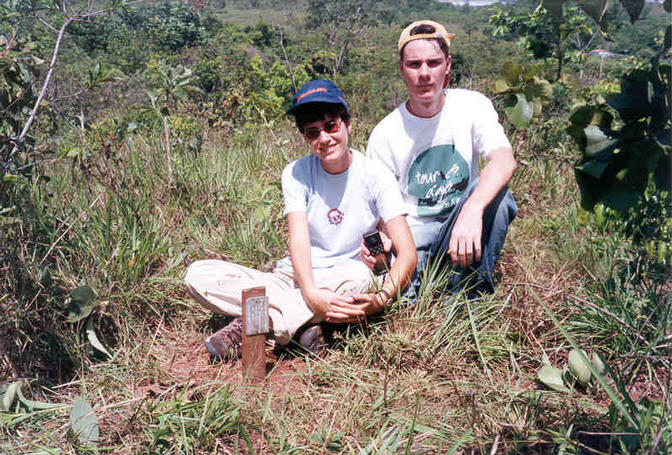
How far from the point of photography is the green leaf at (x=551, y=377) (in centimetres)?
184

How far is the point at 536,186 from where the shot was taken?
147 inches

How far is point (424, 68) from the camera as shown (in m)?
2.27

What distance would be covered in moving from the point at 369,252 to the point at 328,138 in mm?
527

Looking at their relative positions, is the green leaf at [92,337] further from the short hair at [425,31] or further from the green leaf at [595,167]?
the green leaf at [595,167]

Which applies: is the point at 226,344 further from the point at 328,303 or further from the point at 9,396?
the point at 9,396

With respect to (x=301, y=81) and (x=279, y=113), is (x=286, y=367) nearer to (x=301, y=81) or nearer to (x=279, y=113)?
(x=279, y=113)

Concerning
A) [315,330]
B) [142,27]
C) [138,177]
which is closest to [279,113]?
[138,177]

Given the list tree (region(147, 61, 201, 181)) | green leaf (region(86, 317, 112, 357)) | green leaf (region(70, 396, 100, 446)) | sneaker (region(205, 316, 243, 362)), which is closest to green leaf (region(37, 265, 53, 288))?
green leaf (region(86, 317, 112, 357))

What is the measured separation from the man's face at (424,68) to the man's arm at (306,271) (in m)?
0.77

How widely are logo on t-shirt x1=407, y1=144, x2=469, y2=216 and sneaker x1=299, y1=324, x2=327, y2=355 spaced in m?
0.75

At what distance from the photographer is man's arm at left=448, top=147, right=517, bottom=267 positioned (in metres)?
2.07

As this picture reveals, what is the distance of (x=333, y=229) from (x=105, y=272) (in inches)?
40.6

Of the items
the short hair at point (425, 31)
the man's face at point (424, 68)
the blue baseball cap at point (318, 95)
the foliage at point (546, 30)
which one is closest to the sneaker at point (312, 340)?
the blue baseball cap at point (318, 95)

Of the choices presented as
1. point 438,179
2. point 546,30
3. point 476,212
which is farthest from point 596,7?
point 546,30
